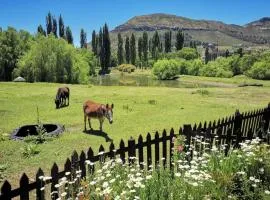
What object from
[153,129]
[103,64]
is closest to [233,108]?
[153,129]

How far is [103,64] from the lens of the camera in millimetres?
162250

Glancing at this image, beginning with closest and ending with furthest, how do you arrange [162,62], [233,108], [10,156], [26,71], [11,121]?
[10,156]
[11,121]
[233,108]
[26,71]
[162,62]

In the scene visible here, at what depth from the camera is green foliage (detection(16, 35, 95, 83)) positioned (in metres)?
63.9

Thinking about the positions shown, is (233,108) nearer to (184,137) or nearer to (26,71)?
(184,137)

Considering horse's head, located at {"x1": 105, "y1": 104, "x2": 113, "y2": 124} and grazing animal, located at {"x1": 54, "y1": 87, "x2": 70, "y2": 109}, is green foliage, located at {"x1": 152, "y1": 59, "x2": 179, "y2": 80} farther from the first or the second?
horse's head, located at {"x1": 105, "y1": 104, "x2": 113, "y2": 124}

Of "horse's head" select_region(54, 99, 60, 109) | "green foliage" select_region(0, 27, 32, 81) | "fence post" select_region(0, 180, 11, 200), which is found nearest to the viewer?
"fence post" select_region(0, 180, 11, 200)

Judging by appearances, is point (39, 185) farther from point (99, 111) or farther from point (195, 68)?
point (195, 68)

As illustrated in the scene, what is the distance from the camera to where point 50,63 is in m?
63.6

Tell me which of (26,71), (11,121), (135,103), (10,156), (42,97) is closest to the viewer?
(10,156)

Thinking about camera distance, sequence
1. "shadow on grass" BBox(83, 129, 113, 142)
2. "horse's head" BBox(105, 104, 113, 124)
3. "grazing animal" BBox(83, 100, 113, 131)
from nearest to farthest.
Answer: "horse's head" BBox(105, 104, 113, 124)
"grazing animal" BBox(83, 100, 113, 131)
"shadow on grass" BBox(83, 129, 113, 142)

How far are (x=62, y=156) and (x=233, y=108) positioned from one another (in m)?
18.4

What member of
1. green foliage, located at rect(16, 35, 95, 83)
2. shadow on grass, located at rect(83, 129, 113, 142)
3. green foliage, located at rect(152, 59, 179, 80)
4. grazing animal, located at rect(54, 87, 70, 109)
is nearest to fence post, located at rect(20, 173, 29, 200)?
shadow on grass, located at rect(83, 129, 113, 142)

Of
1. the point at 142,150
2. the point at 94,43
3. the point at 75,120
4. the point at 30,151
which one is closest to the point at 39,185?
the point at 142,150

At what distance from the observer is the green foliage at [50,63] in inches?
2515
